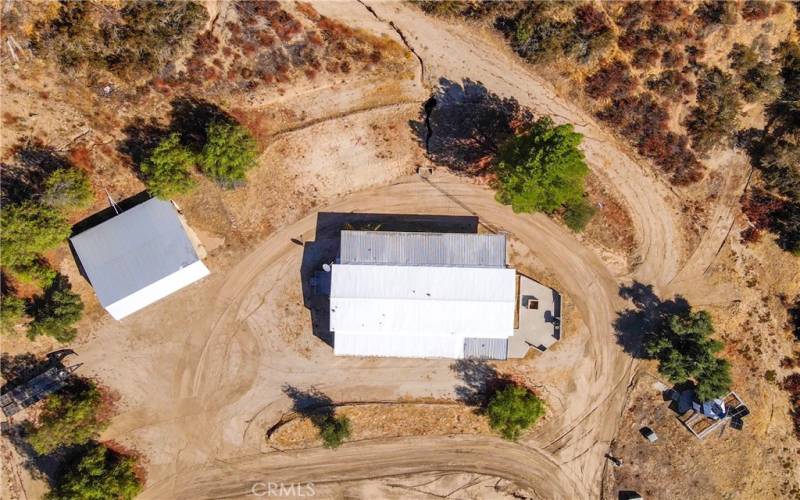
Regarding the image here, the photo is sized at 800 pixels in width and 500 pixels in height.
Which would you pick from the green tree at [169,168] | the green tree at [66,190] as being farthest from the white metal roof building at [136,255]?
the green tree at [66,190]

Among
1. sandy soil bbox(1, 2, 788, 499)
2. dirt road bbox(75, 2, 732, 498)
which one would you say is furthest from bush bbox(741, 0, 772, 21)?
dirt road bbox(75, 2, 732, 498)

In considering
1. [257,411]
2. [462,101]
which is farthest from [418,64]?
[257,411]

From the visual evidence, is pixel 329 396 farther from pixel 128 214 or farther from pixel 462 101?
pixel 462 101

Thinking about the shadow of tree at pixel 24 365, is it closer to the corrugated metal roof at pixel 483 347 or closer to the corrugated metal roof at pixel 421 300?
A: the corrugated metal roof at pixel 421 300

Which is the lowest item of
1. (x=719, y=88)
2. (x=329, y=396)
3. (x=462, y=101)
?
(x=329, y=396)

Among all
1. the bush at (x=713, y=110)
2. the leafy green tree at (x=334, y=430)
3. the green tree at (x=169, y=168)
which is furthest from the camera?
the bush at (x=713, y=110)

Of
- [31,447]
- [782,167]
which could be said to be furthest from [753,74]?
[31,447]

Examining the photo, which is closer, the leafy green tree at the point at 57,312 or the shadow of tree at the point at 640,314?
the leafy green tree at the point at 57,312

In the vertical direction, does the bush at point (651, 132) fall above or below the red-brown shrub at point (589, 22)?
below
